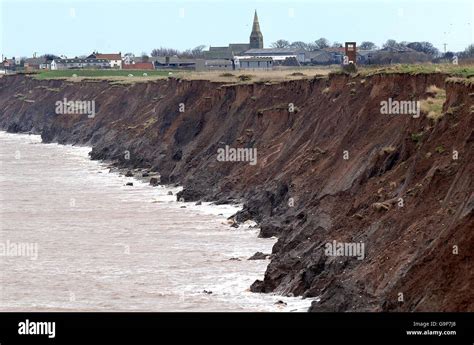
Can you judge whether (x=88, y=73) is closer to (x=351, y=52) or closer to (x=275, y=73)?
(x=275, y=73)

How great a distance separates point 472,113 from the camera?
122ft

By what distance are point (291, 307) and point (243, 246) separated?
14.3 m

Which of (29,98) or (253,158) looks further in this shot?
(29,98)

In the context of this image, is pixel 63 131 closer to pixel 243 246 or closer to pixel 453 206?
pixel 243 246

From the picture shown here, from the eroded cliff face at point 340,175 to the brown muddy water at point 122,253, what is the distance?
1.76m

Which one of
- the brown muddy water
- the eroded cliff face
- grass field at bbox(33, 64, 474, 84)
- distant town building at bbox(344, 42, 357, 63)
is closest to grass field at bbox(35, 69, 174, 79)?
grass field at bbox(33, 64, 474, 84)

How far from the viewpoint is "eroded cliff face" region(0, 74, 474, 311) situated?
101 feet

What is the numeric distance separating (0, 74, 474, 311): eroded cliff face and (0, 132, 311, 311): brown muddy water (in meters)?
1.76

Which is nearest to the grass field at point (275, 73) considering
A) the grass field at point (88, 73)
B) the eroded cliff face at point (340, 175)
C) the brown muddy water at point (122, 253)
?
the grass field at point (88, 73)

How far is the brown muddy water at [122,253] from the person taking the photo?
38250 mm

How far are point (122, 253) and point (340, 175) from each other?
33.0 ft

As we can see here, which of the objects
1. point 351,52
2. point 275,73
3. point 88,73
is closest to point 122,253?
point 351,52

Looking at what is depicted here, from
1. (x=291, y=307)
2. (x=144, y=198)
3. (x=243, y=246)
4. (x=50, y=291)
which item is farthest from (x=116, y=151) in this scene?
(x=291, y=307)

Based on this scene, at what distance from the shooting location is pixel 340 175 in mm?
48906
